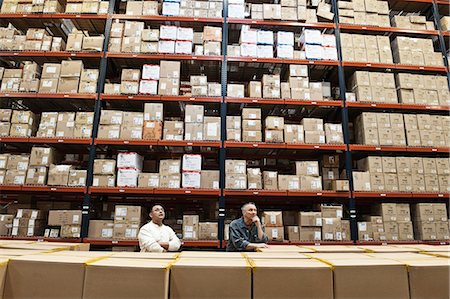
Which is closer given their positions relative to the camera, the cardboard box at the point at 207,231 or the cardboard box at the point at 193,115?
the cardboard box at the point at 207,231

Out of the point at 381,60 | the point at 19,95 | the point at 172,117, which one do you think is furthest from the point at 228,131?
the point at 19,95

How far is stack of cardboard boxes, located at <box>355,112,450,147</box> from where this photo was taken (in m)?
5.35

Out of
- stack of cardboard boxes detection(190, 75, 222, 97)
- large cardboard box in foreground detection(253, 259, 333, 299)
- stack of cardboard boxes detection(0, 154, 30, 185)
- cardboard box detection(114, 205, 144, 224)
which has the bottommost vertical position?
large cardboard box in foreground detection(253, 259, 333, 299)

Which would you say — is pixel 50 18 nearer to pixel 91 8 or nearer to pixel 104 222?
pixel 91 8

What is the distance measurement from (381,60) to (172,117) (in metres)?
4.13

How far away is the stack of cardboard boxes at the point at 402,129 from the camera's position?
5352 millimetres

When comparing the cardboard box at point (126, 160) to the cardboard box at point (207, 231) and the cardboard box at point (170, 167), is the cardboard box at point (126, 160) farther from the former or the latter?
the cardboard box at point (207, 231)

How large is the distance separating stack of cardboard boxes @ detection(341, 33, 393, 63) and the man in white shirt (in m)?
4.36

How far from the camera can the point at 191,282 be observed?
1578mm

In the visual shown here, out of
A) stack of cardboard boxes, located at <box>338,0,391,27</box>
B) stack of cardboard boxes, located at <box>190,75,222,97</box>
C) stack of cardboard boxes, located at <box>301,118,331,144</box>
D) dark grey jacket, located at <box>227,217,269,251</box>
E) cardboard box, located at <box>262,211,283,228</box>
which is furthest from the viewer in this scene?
stack of cardboard boxes, located at <box>338,0,391,27</box>

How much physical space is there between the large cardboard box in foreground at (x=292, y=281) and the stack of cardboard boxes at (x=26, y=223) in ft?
15.0

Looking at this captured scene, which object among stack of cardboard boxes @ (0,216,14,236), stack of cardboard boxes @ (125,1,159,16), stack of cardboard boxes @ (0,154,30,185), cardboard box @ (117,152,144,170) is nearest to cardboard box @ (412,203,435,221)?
cardboard box @ (117,152,144,170)

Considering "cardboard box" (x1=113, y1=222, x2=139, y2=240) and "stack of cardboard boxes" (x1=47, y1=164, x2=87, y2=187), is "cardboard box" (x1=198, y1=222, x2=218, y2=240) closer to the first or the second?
"cardboard box" (x1=113, y1=222, x2=139, y2=240)

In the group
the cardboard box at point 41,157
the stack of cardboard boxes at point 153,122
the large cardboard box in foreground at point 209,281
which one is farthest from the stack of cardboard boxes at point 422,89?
the cardboard box at point 41,157
